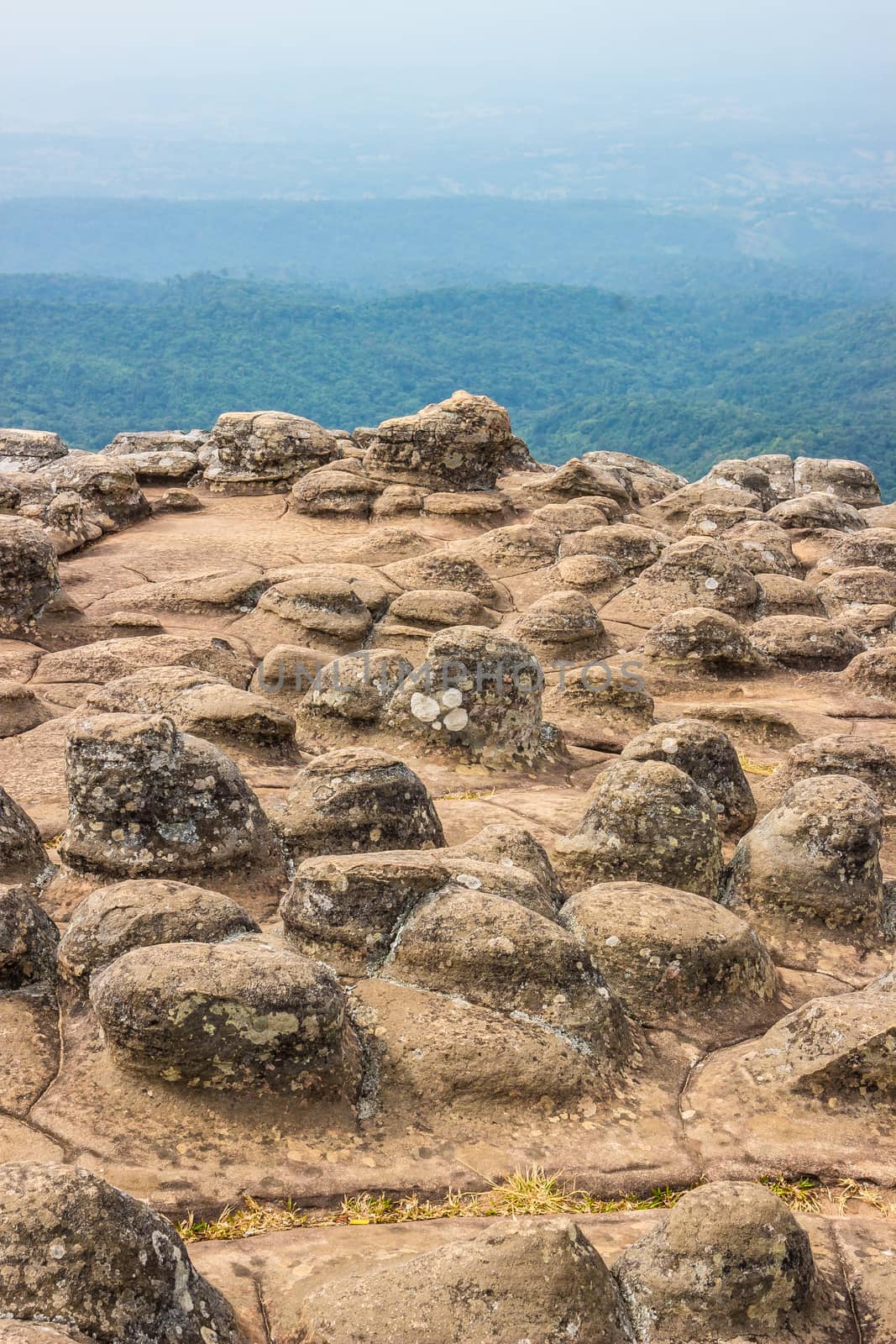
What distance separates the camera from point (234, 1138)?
4.20m

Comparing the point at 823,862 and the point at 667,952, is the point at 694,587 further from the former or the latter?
the point at 667,952

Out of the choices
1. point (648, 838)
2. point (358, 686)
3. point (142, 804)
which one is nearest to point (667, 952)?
point (648, 838)

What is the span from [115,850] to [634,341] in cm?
13970

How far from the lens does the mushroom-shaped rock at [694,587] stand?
39.1 feet

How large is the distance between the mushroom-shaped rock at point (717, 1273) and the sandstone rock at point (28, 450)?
14.8 m

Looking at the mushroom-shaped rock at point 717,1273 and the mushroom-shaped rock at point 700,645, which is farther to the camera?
the mushroom-shaped rock at point 700,645

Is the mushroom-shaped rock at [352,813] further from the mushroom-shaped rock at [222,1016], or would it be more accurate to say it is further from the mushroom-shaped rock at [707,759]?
the mushroom-shaped rock at [222,1016]

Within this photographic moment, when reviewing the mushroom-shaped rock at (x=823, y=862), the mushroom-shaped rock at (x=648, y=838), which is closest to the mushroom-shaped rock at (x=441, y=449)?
the mushroom-shaped rock at (x=648, y=838)

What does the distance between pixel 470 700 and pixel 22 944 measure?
3.94m

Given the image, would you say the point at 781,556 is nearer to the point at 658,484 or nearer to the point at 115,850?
the point at 658,484

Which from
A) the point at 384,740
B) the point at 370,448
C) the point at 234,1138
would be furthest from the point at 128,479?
the point at 234,1138

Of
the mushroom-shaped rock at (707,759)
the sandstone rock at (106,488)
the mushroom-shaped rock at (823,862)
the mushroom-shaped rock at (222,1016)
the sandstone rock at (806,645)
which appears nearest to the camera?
the mushroom-shaped rock at (222,1016)

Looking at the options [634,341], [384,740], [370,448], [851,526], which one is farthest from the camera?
[634,341]

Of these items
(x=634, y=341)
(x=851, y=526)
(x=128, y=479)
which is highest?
(x=128, y=479)
